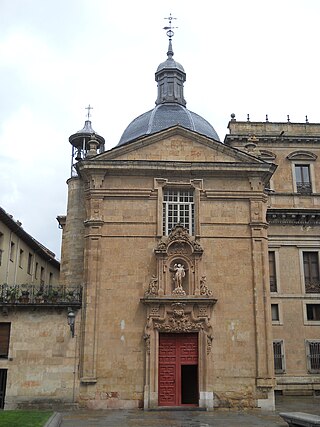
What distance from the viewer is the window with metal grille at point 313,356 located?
29.5 metres

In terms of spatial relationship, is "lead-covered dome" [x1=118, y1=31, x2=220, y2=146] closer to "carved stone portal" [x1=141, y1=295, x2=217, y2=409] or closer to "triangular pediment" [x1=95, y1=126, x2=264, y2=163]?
"triangular pediment" [x1=95, y1=126, x2=264, y2=163]

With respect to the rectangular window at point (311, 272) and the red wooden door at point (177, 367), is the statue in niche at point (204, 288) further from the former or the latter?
the rectangular window at point (311, 272)

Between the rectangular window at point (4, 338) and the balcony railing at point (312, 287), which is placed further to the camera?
the balcony railing at point (312, 287)

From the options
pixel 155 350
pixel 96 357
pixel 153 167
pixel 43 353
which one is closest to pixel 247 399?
pixel 155 350

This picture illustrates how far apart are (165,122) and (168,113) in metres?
1.17

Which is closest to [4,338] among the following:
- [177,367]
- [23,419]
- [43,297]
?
[43,297]

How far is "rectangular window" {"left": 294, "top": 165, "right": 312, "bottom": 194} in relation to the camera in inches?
1316

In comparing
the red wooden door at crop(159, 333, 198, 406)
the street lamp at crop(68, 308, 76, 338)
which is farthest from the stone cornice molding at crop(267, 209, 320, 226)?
the street lamp at crop(68, 308, 76, 338)

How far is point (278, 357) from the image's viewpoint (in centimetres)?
2952

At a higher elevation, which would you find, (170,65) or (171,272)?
(170,65)

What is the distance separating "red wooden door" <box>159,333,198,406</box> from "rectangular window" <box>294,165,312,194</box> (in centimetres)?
1551

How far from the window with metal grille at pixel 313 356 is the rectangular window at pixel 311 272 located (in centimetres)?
321

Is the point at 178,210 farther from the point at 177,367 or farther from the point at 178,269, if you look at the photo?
the point at 177,367

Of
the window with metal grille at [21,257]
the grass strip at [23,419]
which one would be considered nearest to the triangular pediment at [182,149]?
the grass strip at [23,419]
